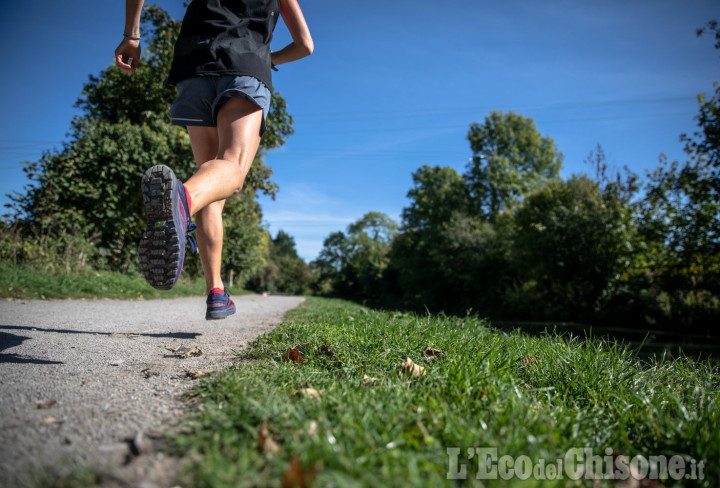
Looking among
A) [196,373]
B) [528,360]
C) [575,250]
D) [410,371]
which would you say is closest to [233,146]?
[196,373]

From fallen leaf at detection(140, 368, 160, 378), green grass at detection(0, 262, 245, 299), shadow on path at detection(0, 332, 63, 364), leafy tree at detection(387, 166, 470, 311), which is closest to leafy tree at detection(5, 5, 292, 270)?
green grass at detection(0, 262, 245, 299)

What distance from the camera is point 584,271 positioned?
58.5ft

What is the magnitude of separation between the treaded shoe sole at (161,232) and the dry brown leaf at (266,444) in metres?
1.18

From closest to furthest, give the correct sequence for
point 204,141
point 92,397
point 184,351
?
point 92,397
point 184,351
point 204,141

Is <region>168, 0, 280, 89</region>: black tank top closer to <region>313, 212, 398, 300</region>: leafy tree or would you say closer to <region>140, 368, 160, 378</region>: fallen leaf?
<region>140, 368, 160, 378</region>: fallen leaf

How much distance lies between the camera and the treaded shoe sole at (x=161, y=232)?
1910 millimetres

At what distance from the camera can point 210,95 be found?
8.24 ft

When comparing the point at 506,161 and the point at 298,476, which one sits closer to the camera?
the point at 298,476

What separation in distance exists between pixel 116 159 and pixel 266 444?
11.7 meters

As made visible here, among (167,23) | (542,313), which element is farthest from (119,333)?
(542,313)

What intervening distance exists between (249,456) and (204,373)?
0.86m

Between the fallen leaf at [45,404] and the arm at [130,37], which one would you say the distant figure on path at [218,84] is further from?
the fallen leaf at [45,404]

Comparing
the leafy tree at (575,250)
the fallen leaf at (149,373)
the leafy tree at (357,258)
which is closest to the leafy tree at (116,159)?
the fallen leaf at (149,373)

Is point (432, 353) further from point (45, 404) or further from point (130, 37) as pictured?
point (130, 37)
